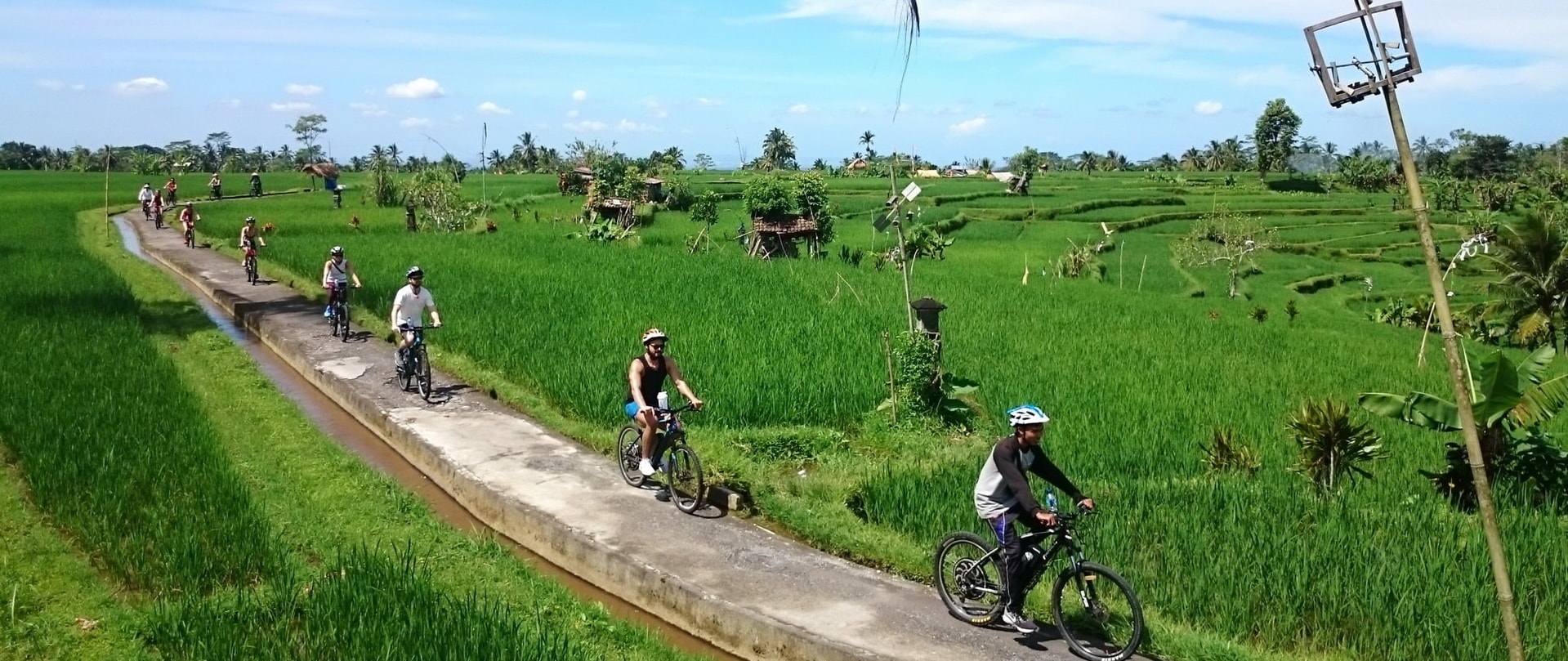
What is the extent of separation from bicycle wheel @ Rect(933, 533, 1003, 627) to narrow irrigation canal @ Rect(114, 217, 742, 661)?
4.14ft

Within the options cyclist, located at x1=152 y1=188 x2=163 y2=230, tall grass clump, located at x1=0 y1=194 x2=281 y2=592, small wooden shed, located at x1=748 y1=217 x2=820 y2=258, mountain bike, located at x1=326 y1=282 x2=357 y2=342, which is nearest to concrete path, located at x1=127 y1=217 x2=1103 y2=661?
tall grass clump, located at x1=0 y1=194 x2=281 y2=592

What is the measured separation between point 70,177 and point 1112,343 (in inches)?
2559

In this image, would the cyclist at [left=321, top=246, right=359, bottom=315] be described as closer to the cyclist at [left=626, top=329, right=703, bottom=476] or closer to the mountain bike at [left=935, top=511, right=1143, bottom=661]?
the cyclist at [left=626, top=329, right=703, bottom=476]

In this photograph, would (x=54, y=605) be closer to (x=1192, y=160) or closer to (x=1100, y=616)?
(x=1100, y=616)

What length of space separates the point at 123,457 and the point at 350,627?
3992mm

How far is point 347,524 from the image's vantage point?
8188 mm

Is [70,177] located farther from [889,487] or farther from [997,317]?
[889,487]

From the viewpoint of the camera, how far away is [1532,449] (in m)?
9.12

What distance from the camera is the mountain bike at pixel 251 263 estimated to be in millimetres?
20359

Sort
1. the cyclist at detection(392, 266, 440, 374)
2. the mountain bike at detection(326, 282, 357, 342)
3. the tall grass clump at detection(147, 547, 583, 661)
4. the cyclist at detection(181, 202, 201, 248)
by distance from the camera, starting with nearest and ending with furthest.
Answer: the tall grass clump at detection(147, 547, 583, 661) → the cyclist at detection(392, 266, 440, 374) → the mountain bike at detection(326, 282, 357, 342) → the cyclist at detection(181, 202, 201, 248)

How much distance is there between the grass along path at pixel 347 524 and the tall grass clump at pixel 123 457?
34 cm

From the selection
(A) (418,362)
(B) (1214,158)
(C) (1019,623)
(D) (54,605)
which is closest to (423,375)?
(A) (418,362)

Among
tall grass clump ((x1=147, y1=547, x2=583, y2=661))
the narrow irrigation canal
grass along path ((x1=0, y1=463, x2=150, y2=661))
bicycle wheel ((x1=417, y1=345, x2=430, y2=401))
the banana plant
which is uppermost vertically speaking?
the banana plant

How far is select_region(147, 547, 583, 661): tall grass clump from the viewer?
17.8 ft
